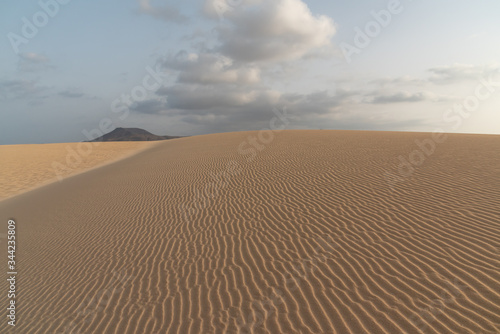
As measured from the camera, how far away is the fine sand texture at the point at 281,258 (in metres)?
4.39

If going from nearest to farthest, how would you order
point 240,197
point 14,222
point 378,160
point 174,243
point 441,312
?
1. point 441,312
2. point 174,243
3. point 240,197
4. point 14,222
5. point 378,160

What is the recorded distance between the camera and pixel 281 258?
6070mm

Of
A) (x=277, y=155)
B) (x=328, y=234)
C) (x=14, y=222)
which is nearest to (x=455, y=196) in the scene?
(x=328, y=234)

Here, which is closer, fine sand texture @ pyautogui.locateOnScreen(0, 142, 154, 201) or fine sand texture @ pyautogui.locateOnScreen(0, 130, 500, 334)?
fine sand texture @ pyautogui.locateOnScreen(0, 130, 500, 334)

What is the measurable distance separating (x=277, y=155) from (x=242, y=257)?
12.7 metres

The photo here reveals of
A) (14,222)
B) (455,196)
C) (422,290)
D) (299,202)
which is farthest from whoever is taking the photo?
(14,222)

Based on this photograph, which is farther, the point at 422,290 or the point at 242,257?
the point at 242,257

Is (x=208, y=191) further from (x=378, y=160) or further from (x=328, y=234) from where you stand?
(x=378, y=160)

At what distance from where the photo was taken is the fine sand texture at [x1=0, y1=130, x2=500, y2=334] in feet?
14.4

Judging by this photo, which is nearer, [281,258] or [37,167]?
[281,258]

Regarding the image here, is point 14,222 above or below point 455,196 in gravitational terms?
below

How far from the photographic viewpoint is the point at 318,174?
1245 cm

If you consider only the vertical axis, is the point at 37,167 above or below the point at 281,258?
below

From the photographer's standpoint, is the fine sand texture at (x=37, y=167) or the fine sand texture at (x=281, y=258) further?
the fine sand texture at (x=37, y=167)
